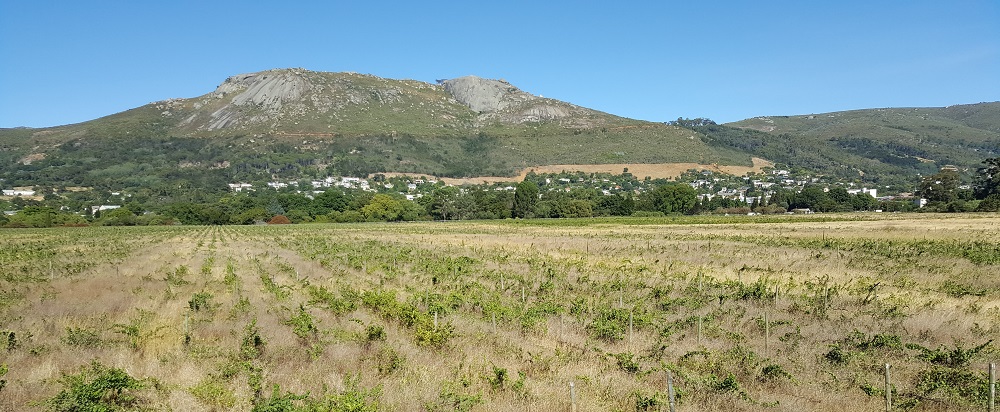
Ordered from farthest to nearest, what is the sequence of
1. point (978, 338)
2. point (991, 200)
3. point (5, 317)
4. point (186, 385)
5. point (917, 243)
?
1. point (991, 200)
2. point (917, 243)
3. point (5, 317)
4. point (978, 338)
5. point (186, 385)

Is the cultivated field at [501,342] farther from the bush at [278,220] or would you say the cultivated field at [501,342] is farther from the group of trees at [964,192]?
the bush at [278,220]

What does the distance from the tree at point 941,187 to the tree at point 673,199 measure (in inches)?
1885

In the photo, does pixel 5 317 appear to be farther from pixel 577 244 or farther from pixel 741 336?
pixel 577 244

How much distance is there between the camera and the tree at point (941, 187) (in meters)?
116

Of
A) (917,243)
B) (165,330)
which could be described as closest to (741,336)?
(165,330)

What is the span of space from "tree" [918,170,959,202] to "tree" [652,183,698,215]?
47.9 m

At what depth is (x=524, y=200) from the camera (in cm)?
12169

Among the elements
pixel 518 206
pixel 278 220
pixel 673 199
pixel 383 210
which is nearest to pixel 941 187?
pixel 673 199

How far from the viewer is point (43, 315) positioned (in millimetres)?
14703

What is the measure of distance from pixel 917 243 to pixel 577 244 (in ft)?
74.8

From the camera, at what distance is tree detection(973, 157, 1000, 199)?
4146 inches

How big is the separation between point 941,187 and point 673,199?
2121 inches

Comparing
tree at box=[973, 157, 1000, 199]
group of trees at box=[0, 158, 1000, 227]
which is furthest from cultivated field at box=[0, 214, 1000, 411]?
tree at box=[973, 157, 1000, 199]

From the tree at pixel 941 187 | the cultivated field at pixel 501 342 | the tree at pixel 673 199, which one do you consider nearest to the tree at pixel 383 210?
the tree at pixel 673 199
